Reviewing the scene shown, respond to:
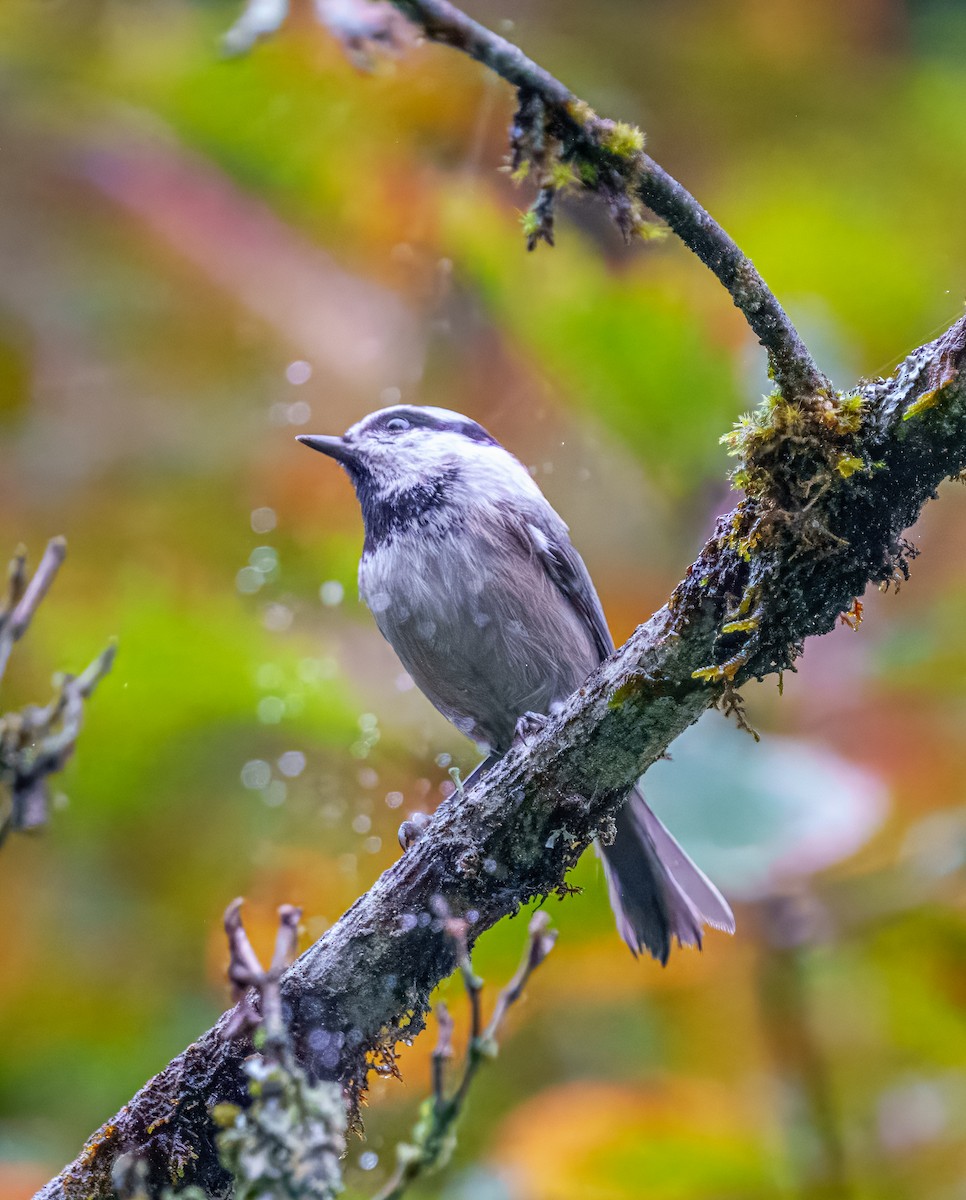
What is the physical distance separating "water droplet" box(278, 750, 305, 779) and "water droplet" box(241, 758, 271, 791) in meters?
0.04

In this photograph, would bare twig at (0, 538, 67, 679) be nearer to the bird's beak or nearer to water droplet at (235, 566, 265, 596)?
the bird's beak

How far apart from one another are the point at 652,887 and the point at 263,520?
157 centimetres

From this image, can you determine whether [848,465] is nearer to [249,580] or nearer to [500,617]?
[500,617]

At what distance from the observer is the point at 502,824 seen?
1.28m

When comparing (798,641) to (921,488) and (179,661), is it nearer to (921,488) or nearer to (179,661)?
(921,488)

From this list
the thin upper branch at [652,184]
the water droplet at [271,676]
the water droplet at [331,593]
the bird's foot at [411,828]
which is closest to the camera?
the thin upper branch at [652,184]

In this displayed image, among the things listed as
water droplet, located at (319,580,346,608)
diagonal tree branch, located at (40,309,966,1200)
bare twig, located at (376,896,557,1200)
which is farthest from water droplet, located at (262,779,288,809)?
bare twig, located at (376,896,557,1200)

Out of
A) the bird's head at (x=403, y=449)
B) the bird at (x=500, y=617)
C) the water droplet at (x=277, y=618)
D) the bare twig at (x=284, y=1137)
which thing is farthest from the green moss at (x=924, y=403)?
the water droplet at (x=277, y=618)

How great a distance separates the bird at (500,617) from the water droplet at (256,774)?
0.93 metres

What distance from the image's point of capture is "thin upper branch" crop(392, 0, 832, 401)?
88cm

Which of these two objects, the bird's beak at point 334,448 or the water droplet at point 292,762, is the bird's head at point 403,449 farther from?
the water droplet at point 292,762

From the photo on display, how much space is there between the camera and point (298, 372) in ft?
9.98

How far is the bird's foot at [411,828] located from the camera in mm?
1512

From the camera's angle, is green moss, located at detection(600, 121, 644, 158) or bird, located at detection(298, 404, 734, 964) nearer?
green moss, located at detection(600, 121, 644, 158)
